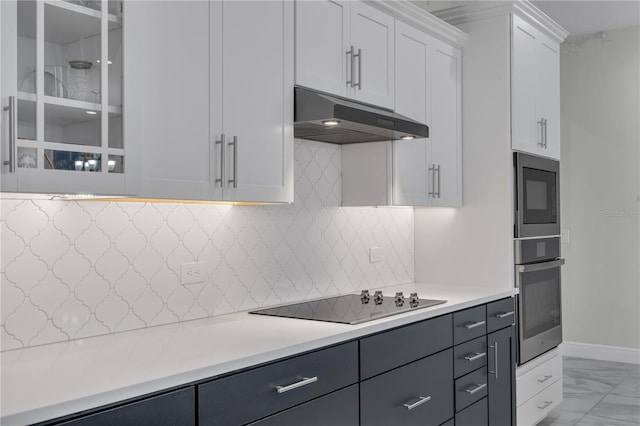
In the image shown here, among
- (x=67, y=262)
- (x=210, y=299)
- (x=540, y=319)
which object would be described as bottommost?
(x=540, y=319)

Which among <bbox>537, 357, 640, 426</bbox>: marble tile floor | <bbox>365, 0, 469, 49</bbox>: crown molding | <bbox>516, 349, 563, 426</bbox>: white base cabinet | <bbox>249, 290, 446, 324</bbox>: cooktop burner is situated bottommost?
<bbox>537, 357, 640, 426</bbox>: marble tile floor

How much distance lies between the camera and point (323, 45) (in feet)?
8.63

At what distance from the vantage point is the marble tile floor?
3984 millimetres

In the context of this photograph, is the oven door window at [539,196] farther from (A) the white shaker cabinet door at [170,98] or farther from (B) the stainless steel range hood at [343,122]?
(A) the white shaker cabinet door at [170,98]

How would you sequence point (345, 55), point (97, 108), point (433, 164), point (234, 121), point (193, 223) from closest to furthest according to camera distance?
point (97, 108) → point (234, 121) → point (193, 223) → point (345, 55) → point (433, 164)

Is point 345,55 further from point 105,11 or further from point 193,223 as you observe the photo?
point 105,11

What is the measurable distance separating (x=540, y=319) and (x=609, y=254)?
1976 mm

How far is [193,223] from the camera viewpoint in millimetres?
2439

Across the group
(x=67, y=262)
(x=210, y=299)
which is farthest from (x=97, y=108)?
(x=210, y=299)

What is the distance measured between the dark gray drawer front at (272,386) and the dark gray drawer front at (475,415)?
0.95m

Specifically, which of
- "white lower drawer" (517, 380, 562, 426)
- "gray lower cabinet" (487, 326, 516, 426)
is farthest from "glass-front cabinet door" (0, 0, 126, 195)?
"white lower drawer" (517, 380, 562, 426)

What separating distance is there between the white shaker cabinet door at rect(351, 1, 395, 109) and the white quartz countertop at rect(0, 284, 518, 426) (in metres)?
1.05

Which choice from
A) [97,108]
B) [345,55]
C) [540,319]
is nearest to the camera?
[97,108]

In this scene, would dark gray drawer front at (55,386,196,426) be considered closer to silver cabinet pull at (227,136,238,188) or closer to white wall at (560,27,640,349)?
silver cabinet pull at (227,136,238,188)
